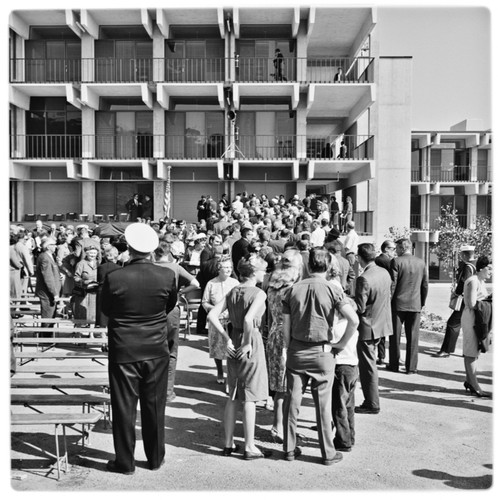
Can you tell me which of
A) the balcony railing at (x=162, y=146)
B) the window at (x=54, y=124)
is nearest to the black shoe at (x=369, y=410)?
the balcony railing at (x=162, y=146)

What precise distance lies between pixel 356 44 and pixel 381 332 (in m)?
23.6

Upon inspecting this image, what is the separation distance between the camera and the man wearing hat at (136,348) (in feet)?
17.4

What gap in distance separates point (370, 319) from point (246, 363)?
6.87 feet

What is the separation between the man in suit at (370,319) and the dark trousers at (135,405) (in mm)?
2622

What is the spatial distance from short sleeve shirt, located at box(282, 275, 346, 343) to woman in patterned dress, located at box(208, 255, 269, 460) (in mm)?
370

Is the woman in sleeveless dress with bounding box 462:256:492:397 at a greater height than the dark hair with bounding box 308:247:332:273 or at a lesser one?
lesser

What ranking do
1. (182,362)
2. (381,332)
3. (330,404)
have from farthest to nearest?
(182,362) → (381,332) → (330,404)

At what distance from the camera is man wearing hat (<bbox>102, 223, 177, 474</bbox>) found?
5289 mm

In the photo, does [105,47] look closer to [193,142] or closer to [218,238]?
[193,142]

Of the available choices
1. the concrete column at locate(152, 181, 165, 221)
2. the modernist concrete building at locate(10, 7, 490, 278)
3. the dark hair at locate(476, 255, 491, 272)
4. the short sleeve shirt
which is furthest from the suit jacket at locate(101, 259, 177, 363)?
the concrete column at locate(152, 181, 165, 221)

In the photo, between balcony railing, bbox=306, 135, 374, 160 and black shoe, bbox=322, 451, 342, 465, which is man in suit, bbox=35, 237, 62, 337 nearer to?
black shoe, bbox=322, 451, 342, 465

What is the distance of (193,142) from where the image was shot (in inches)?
1119

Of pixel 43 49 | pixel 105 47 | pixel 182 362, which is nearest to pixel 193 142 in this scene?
pixel 105 47

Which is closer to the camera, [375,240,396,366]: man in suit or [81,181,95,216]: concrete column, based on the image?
[375,240,396,366]: man in suit
